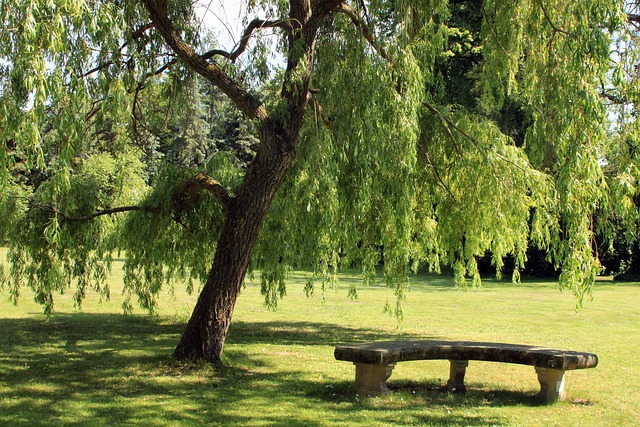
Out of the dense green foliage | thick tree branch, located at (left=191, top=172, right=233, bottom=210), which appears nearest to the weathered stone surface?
the dense green foliage

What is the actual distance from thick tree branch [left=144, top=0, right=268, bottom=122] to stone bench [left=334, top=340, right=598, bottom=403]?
3.23 metres

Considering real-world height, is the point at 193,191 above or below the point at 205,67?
below

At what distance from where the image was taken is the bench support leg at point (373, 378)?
747 centimetres

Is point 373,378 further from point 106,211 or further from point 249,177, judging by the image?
point 106,211

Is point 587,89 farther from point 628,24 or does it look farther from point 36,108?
point 36,108

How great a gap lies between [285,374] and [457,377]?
226 centimetres

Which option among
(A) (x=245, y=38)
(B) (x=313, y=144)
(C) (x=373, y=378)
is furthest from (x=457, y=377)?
(A) (x=245, y=38)

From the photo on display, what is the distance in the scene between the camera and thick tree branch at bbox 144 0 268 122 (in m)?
8.53

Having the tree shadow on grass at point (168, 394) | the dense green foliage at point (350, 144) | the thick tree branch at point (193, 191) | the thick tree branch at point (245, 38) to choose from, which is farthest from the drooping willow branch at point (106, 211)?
the thick tree branch at point (245, 38)

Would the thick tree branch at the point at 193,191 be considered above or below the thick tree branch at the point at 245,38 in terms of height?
below

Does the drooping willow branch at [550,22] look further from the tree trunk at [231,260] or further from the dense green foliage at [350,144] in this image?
the tree trunk at [231,260]

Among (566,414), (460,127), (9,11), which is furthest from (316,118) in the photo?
(566,414)

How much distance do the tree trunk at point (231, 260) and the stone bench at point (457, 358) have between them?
6.39 ft

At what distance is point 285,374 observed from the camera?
8930 mm
